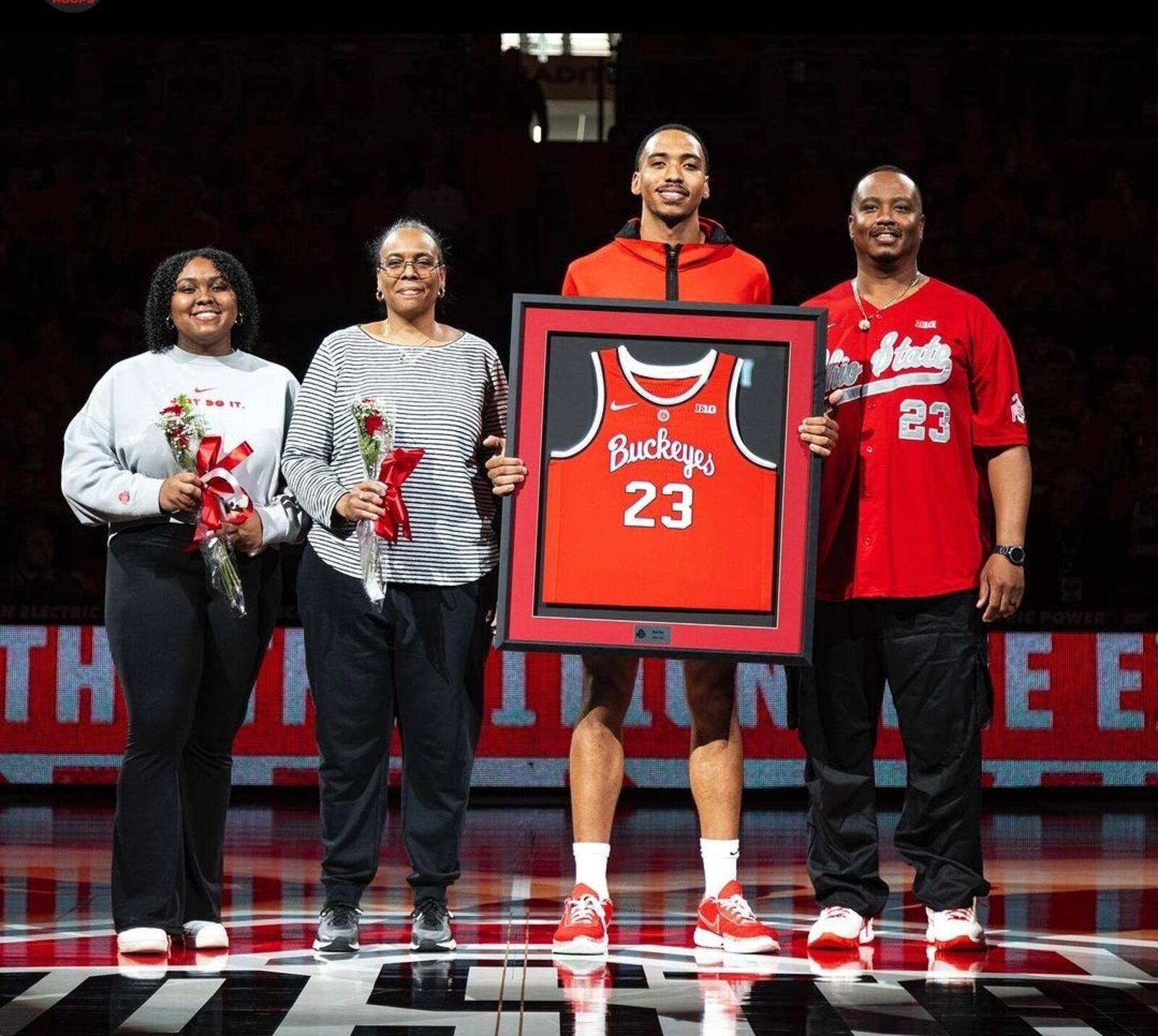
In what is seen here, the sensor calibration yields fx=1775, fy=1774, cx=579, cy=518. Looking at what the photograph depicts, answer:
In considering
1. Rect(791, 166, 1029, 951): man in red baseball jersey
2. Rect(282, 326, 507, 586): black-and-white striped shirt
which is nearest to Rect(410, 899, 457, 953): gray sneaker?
Rect(282, 326, 507, 586): black-and-white striped shirt

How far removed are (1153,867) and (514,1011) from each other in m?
3.03

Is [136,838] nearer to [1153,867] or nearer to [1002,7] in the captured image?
[1153,867]

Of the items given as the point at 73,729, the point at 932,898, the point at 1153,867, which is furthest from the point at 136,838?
the point at 73,729

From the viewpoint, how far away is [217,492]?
12.5 feet

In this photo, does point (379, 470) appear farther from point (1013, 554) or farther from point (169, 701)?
point (1013, 554)

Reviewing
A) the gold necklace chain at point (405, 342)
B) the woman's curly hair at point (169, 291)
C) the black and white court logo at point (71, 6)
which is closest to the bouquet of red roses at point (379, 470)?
the gold necklace chain at point (405, 342)

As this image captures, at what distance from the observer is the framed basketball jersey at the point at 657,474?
3.83m

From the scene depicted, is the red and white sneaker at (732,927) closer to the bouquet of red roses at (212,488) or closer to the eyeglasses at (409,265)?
the bouquet of red roses at (212,488)

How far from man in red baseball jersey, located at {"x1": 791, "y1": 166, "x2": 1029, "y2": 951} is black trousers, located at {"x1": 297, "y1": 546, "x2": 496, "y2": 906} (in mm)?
818

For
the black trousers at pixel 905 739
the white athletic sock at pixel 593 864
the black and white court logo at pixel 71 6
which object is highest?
the black and white court logo at pixel 71 6

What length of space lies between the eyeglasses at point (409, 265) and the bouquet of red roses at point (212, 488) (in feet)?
1.66

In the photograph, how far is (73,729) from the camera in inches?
294

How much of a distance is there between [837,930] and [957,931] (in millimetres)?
264

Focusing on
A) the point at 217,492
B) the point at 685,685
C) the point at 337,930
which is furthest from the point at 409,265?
the point at 337,930
